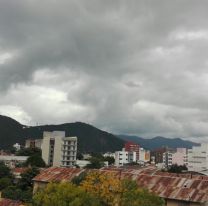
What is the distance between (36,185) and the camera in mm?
58781

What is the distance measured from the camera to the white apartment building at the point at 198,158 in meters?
148

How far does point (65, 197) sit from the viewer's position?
29.7 meters

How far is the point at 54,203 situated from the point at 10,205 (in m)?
11.3

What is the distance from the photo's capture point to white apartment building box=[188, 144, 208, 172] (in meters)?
148

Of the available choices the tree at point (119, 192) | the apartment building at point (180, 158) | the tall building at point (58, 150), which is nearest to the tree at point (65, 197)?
the tree at point (119, 192)

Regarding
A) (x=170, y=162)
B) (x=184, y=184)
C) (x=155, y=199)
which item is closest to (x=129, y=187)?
(x=155, y=199)

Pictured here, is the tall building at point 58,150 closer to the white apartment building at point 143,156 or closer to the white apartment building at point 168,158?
the white apartment building at point 143,156

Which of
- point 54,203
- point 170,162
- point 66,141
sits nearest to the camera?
point 54,203

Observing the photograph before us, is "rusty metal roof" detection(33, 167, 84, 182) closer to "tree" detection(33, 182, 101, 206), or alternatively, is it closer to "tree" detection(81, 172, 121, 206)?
"tree" detection(81, 172, 121, 206)

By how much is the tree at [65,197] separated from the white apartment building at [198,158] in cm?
12213

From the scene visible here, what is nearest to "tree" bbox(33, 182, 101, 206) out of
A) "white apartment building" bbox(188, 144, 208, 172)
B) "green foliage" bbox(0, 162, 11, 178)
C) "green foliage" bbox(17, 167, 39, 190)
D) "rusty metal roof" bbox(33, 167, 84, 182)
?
"rusty metal roof" bbox(33, 167, 84, 182)

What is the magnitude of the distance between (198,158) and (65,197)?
12674cm

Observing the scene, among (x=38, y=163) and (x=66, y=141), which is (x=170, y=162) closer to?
(x=66, y=141)

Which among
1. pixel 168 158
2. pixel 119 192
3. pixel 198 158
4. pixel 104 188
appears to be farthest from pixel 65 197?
pixel 168 158
